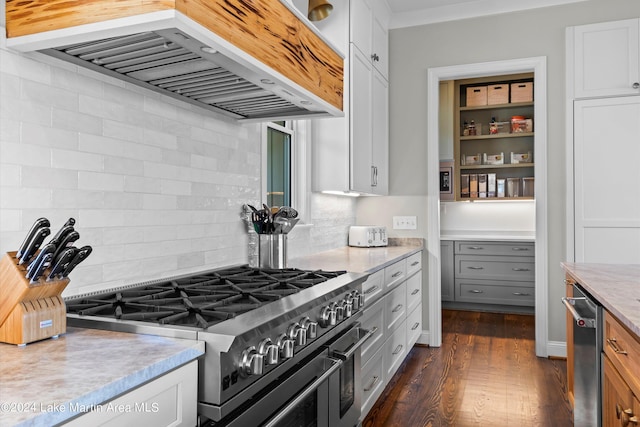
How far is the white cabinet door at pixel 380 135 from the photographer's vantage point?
147 inches

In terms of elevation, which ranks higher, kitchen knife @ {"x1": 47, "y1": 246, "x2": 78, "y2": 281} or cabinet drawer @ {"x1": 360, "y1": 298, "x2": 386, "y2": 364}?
kitchen knife @ {"x1": 47, "y1": 246, "x2": 78, "y2": 281}

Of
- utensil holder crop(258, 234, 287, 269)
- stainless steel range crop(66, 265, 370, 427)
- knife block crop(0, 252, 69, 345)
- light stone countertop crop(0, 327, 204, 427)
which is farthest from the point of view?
utensil holder crop(258, 234, 287, 269)

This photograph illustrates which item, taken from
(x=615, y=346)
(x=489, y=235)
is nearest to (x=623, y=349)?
(x=615, y=346)

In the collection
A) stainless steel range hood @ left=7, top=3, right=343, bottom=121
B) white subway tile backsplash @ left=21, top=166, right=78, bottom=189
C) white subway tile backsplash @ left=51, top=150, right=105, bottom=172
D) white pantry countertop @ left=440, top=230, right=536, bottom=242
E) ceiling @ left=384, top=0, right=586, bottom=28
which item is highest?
ceiling @ left=384, top=0, right=586, bottom=28

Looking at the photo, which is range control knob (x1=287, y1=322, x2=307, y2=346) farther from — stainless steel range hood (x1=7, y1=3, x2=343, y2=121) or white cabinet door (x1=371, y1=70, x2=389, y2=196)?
white cabinet door (x1=371, y1=70, x2=389, y2=196)

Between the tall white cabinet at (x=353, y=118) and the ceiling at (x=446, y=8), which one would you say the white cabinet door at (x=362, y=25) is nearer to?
the tall white cabinet at (x=353, y=118)

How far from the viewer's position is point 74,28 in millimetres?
1182

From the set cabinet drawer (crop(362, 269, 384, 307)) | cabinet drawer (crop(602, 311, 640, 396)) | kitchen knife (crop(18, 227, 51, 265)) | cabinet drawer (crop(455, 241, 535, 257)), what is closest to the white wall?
kitchen knife (crop(18, 227, 51, 265))

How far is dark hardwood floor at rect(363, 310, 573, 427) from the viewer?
2.62 m

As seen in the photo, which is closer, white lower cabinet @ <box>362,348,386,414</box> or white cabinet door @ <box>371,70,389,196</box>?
white lower cabinet @ <box>362,348,386,414</box>

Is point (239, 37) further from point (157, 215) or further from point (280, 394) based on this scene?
point (280, 394)

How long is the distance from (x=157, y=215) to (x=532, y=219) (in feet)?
16.3

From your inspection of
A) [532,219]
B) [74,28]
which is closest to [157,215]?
[74,28]

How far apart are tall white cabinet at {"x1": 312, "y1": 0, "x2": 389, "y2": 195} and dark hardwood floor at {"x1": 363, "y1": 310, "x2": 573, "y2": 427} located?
1390 mm
